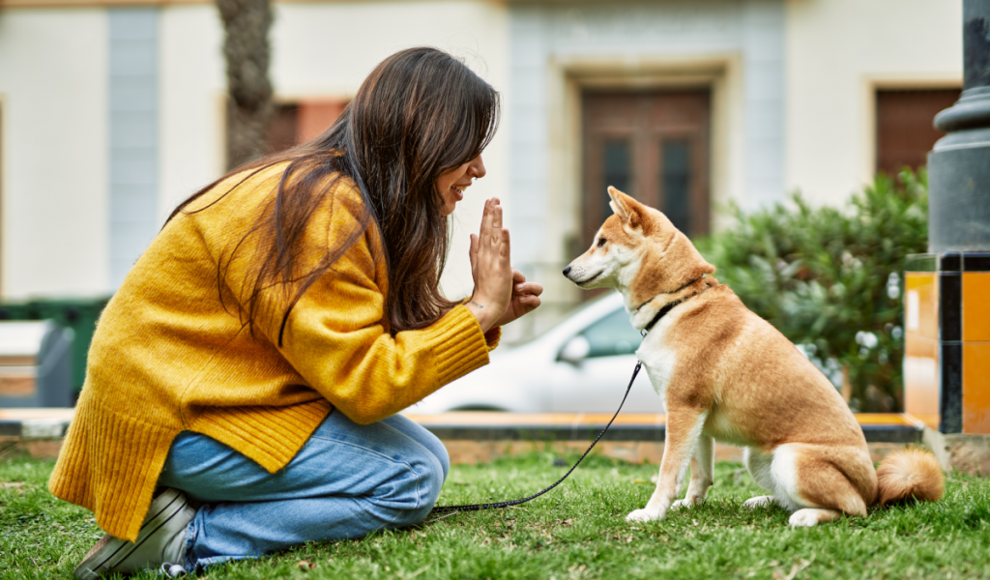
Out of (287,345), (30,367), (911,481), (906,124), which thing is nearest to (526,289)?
(287,345)

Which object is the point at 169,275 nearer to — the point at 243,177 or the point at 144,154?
the point at 243,177

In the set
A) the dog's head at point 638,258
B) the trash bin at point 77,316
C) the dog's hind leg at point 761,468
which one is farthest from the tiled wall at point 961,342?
the trash bin at point 77,316

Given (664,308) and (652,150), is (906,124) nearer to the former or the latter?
(652,150)

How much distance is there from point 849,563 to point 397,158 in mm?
1805

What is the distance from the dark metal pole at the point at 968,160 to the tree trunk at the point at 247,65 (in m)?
6.11

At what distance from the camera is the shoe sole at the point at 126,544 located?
8.20 ft

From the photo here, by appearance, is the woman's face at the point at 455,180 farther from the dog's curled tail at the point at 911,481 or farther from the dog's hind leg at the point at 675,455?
the dog's curled tail at the point at 911,481

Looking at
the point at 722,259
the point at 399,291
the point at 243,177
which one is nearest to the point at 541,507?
the point at 399,291

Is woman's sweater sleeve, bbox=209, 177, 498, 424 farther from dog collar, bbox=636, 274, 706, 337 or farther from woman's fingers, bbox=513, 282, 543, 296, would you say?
dog collar, bbox=636, 274, 706, 337

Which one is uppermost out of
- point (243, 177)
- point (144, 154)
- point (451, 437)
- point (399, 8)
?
point (399, 8)

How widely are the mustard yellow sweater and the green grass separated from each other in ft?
1.35

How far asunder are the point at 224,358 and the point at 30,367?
193 inches

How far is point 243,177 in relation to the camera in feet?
8.37

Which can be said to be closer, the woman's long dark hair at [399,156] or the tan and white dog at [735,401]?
the woman's long dark hair at [399,156]
